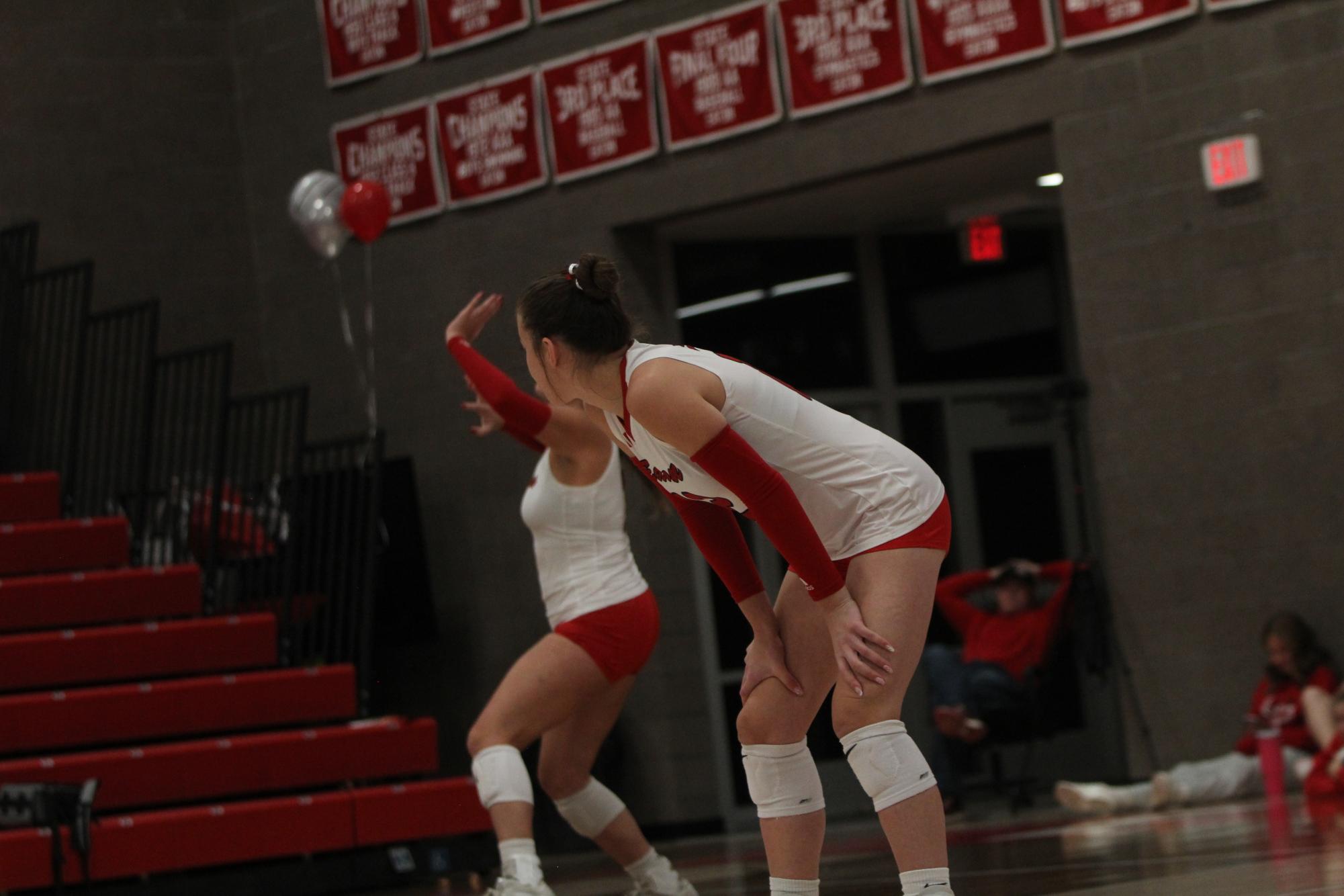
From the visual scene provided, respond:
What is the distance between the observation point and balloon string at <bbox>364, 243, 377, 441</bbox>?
950cm

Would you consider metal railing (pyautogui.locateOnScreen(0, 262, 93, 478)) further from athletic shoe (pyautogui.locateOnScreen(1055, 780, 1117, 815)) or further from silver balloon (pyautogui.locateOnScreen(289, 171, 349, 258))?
athletic shoe (pyautogui.locateOnScreen(1055, 780, 1117, 815))

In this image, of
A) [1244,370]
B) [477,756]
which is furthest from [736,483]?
[1244,370]

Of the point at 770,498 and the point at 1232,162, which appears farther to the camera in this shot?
the point at 1232,162

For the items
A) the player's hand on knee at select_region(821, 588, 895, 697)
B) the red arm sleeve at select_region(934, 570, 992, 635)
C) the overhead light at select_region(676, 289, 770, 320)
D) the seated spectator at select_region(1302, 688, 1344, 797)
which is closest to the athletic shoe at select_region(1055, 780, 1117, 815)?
the seated spectator at select_region(1302, 688, 1344, 797)

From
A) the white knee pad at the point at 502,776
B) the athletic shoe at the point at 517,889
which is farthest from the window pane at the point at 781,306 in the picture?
the athletic shoe at the point at 517,889

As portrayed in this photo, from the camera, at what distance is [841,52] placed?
26.2ft

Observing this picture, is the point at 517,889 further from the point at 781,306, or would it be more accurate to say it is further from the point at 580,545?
the point at 781,306

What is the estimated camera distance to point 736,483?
2.85 m

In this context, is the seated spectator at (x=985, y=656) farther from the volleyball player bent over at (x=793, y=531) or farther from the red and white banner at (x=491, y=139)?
the volleyball player bent over at (x=793, y=531)

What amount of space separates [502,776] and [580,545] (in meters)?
0.66

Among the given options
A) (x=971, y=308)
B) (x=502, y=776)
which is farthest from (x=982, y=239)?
(x=502, y=776)

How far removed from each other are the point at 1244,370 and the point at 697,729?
10.6ft

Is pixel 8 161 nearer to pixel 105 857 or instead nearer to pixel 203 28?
pixel 203 28

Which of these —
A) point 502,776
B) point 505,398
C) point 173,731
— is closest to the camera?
point 502,776
